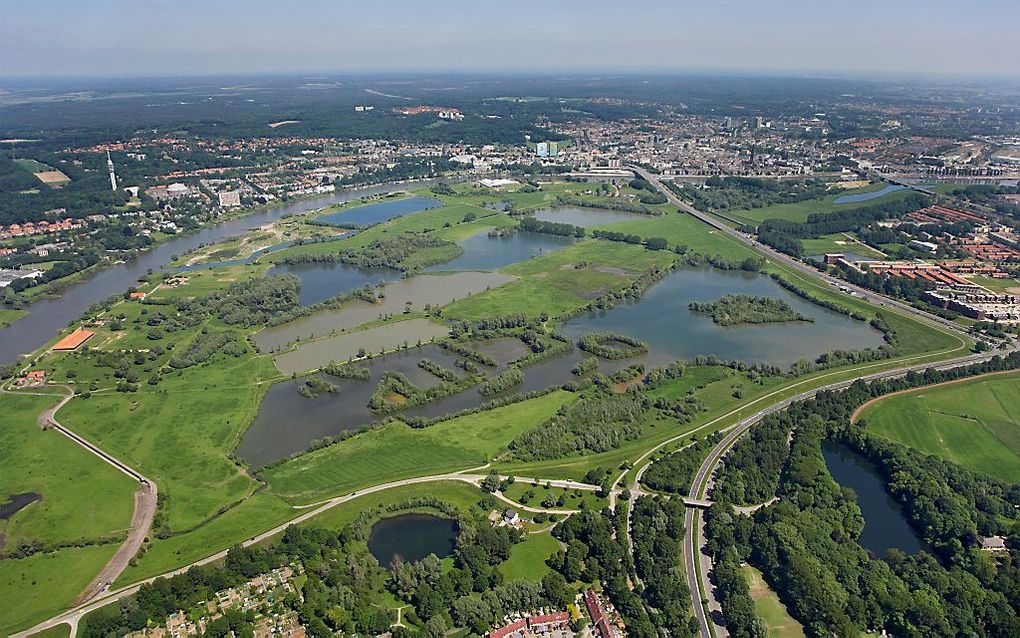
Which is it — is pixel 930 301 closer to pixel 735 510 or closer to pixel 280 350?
pixel 735 510

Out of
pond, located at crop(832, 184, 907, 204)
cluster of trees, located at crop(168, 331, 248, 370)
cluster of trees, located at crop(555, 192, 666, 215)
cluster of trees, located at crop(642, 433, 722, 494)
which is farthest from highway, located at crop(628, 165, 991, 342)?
cluster of trees, located at crop(168, 331, 248, 370)

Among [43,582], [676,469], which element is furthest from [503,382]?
[43,582]

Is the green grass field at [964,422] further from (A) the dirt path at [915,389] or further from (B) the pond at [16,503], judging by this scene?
(B) the pond at [16,503]

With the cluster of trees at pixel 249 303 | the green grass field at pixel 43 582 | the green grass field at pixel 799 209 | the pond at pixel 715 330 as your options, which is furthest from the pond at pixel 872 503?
the green grass field at pixel 799 209

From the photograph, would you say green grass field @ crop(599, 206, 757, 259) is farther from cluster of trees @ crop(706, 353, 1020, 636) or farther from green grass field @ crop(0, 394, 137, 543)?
green grass field @ crop(0, 394, 137, 543)

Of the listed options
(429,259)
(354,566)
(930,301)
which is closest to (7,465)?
(354,566)

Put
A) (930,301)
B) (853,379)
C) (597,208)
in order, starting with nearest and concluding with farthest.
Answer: (853,379) → (930,301) → (597,208)
